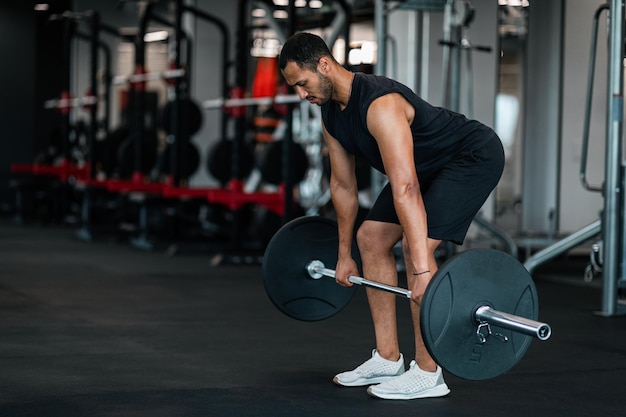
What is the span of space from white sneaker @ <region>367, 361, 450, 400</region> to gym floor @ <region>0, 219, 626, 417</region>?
3 cm

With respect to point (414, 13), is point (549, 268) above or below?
below

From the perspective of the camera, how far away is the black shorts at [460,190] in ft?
8.59

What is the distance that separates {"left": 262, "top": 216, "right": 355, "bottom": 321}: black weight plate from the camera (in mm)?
2934

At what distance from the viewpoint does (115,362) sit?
3.14 meters

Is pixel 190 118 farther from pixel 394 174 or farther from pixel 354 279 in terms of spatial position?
pixel 394 174

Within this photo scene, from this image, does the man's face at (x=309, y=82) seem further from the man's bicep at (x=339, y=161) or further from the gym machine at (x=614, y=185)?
the gym machine at (x=614, y=185)

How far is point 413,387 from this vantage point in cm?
270

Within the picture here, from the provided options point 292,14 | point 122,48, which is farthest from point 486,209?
point 122,48

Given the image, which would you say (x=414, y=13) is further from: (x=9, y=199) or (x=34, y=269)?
(x=9, y=199)

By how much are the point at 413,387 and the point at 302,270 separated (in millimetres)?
496

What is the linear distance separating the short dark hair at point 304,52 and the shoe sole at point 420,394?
87cm

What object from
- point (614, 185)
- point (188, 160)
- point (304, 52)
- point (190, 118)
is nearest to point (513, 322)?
point (304, 52)

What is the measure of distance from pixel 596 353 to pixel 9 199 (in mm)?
10264

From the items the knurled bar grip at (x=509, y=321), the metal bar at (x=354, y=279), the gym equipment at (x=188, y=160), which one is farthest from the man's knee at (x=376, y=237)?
the gym equipment at (x=188, y=160)
